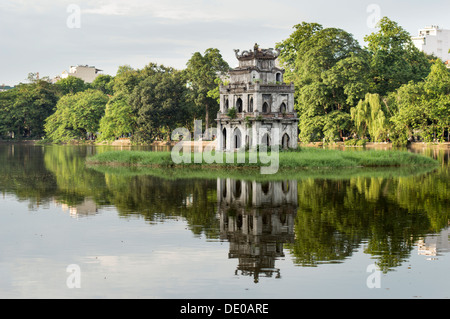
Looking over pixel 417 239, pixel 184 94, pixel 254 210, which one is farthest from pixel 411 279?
pixel 184 94

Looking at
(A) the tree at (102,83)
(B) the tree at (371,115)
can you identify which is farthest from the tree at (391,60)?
(A) the tree at (102,83)

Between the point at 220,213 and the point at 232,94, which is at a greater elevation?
the point at 232,94

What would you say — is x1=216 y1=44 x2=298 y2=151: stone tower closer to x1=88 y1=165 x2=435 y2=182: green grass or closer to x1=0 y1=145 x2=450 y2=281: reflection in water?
x1=88 y1=165 x2=435 y2=182: green grass

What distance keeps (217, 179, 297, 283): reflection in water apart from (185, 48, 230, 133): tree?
73.3m

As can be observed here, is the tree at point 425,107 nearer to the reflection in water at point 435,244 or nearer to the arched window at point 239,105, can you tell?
the arched window at point 239,105

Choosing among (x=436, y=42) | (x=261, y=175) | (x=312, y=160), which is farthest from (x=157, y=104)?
(x=436, y=42)

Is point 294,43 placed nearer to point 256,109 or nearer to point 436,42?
point 256,109

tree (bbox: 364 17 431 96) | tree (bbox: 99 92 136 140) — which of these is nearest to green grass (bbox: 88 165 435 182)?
tree (bbox: 364 17 431 96)

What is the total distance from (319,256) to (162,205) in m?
12.4

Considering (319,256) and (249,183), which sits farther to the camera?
(249,183)

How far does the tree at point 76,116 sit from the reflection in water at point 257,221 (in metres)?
92.1
